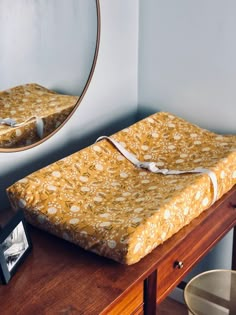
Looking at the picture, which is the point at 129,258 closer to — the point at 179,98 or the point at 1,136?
the point at 1,136

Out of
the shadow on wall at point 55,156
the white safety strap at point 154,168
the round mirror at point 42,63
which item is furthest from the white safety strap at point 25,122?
the white safety strap at point 154,168

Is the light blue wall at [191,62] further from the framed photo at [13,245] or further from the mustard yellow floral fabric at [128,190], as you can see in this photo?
the framed photo at [13,245]

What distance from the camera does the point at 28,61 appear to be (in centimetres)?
144

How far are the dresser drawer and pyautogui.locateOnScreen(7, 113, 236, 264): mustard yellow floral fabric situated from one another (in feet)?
0.13

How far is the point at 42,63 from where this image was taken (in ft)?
4.87

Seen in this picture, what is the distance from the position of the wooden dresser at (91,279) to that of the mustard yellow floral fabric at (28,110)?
0.27 meters

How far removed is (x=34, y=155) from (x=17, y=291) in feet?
1.80

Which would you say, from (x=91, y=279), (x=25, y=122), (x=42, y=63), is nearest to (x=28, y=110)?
(x=25, y=122)

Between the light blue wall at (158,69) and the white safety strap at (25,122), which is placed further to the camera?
the light blue wall at (158,69)

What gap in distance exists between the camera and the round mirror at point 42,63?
4.58 feet

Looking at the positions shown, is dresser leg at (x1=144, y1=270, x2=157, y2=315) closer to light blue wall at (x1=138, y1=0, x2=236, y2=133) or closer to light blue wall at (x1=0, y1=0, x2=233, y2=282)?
light blue wall at (x1=0, y1=0, x2=233, y2=282)

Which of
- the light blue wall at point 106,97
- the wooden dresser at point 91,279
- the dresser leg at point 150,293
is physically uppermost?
the light blue wall at point 106,97

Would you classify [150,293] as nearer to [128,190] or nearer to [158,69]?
[128,190]

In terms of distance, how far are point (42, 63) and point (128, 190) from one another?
438mm
